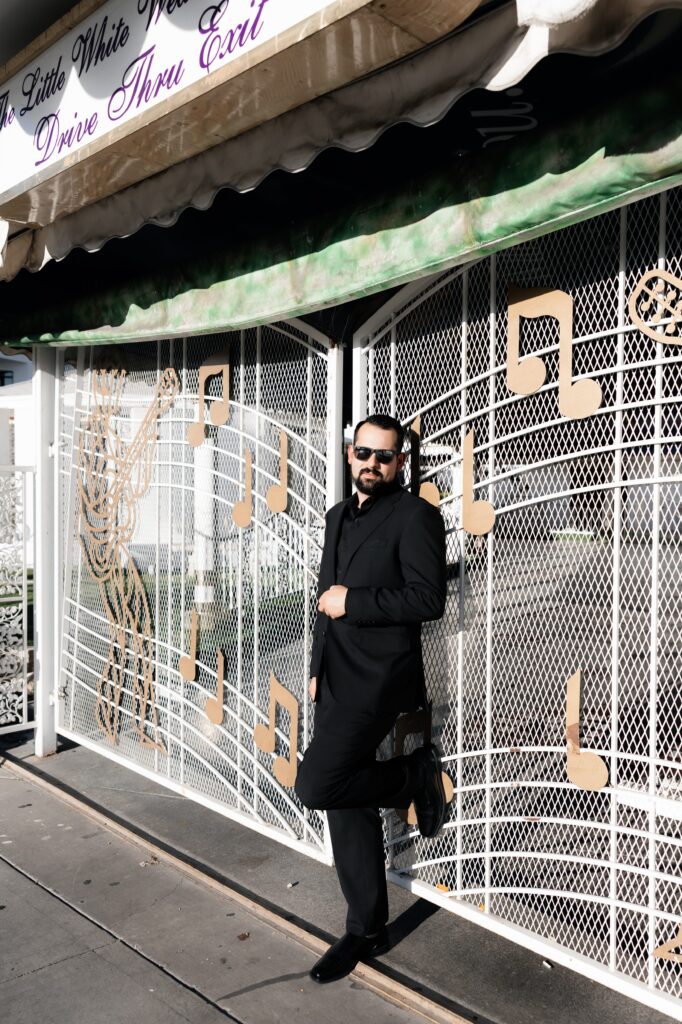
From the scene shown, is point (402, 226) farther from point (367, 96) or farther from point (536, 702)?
point (536, 702)

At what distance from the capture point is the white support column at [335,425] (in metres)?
3.58

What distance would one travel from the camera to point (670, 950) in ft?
8.46

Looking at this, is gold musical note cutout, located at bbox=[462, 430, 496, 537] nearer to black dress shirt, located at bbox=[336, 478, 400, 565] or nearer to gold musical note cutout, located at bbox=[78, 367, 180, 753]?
black dress shirt, located at bbox=[336, 478, 400, 565]

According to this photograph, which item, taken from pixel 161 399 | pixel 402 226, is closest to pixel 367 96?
pixel 402 226

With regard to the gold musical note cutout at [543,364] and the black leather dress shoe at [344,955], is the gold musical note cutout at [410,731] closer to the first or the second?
the black leather dress shoe at [344,955]

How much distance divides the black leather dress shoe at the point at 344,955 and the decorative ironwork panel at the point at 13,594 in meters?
3.11

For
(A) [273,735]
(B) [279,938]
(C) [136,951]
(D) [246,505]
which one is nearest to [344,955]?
(B) [279,938]

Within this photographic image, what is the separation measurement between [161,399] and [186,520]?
2.31 feet

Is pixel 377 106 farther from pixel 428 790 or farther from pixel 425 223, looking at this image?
pixel 428 790

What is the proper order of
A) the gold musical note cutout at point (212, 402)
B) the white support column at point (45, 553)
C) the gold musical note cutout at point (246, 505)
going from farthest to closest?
the white support column at point (45, 553)
the gold musical note cutout at point (212, 402)
the gold musical note cutout at point (246, 505)

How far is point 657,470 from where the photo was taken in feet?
8.41

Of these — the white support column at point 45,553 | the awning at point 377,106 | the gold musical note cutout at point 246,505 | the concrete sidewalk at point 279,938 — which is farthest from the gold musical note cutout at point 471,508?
the white support column at point 45,553

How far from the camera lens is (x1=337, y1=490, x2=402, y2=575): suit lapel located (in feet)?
9.64

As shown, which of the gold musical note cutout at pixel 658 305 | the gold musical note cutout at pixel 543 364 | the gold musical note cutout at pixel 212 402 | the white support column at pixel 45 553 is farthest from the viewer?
the white support column at pixel 45 553
